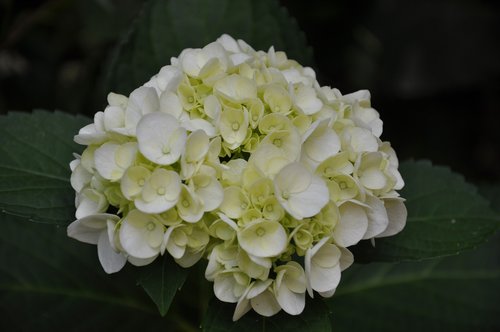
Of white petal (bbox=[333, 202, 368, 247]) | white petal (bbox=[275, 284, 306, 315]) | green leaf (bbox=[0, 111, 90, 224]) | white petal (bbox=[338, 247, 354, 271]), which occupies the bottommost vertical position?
green leaf (bbox=[0, 111, 90, 224])

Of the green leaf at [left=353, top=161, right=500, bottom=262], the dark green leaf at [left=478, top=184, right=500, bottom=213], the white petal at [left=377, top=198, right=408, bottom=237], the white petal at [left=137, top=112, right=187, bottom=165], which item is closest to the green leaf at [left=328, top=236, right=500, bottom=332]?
the dark green leaf at [left=478, top=184, right=500, bottom=213]

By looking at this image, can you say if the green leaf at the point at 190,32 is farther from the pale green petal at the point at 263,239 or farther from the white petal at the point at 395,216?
the pale green petal at the point at 263,239

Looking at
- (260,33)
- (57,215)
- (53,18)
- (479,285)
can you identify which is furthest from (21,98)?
(479,285)

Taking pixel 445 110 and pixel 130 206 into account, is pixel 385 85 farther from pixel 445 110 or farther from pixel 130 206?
pixel 130 206

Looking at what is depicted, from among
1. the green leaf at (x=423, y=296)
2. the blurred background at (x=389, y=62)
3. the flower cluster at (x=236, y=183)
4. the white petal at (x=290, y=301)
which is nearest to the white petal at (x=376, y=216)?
the flower cluster at (x=236, y=183)

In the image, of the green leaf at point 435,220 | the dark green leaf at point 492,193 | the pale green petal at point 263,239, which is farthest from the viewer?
the dark green leaf at point 492,193

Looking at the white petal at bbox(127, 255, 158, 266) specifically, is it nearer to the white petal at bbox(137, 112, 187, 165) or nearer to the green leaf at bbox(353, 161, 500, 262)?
the white petal at bbox(137, 112, 187, 165)
